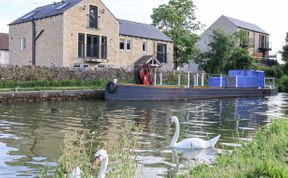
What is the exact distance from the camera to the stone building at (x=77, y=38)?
3944cm

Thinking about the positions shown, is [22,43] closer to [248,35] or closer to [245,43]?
[245,43]

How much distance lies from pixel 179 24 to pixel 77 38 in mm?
20815

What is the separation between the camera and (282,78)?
54188mm

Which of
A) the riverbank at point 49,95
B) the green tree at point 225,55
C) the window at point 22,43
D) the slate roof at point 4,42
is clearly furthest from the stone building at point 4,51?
the riverbank at point 49,95

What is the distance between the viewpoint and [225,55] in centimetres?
5038

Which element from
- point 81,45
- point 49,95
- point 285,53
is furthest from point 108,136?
point 285,53

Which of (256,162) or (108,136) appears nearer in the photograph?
(256,162)

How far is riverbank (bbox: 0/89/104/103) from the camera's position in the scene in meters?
26.0

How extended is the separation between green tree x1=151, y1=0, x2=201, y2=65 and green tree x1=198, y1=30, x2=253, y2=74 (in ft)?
14.4

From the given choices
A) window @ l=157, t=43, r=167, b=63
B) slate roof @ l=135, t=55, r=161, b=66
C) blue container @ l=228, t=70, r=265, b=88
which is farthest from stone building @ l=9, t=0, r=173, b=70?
blue container @ l=228, t=70, r=265, b=88

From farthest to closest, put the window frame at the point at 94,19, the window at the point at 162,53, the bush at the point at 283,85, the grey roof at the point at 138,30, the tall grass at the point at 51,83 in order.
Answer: the bush at the point at 283,85 → the window at the point at 162,53 → the grey roof at the point at 138,30 → the window frame at the point at 94,19 → the tall grass at the point at 51,83

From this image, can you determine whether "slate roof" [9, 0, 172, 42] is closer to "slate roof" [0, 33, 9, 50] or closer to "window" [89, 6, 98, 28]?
"window" [89, 6, 98, 28]

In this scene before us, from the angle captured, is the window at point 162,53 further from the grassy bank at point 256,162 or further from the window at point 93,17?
the grassy bank at point 256,162

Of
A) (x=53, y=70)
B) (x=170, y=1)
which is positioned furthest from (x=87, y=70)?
(x=170, y=1)
